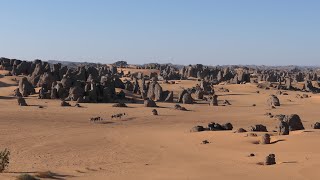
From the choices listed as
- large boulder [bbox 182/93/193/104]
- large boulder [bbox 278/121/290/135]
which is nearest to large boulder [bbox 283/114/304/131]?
large boulder [bbox 278/121/290/135]

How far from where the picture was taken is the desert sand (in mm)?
16031

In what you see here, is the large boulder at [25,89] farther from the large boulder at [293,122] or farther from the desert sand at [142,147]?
the large boulder at [293,122]

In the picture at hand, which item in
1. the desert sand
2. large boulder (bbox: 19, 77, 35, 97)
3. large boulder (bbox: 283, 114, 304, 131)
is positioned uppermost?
large boulder (bbox: 283, 114, 304, 131)

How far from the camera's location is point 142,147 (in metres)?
22.9

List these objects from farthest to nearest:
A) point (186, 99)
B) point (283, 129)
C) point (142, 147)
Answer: point (186, 99) → point (283, 129) → point (142, 147)

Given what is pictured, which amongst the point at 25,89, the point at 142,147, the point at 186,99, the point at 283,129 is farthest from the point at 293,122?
the point at 25,89

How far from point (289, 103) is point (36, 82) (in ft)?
114

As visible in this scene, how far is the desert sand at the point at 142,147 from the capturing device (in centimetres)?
1603

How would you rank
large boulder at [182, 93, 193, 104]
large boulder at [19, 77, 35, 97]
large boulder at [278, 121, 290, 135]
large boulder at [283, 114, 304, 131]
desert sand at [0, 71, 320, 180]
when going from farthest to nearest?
large boulder at [182, 93, 193, 104], large boulder at [19, 77, 35, 97], large boulder at [283, 114, 304, 131], large boulder at [278, 121, 290, 135], desert sand at [0, 71, 320, 180]

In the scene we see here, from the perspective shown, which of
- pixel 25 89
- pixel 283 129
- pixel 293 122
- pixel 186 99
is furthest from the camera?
pixel 186 99

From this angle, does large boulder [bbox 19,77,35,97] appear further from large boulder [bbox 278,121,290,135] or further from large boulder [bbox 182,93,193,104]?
large boulder [bbox 278,121,290,135]

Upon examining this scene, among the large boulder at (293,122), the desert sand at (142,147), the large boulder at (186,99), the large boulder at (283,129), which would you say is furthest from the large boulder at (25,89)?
the large boulder at (283,129)

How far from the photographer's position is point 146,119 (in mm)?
36188

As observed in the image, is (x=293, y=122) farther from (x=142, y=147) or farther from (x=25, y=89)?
(x=25, y=89)
